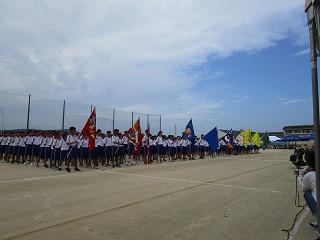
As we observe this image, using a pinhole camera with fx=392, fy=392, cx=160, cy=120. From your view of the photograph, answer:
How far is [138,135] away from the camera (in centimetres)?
2470

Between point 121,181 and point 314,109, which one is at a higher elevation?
point 314,109

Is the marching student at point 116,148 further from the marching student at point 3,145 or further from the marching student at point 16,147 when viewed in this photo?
the marching student at point 3,145

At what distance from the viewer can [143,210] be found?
8547 mm

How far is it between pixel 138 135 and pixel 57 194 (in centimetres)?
1440

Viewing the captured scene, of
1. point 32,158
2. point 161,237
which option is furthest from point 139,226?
point 32,158

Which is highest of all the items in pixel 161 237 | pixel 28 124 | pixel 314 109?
pixel 28 124

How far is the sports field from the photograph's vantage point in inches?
264

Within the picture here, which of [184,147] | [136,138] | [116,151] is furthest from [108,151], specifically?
[184,147]

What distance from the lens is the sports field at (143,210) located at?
6.71m

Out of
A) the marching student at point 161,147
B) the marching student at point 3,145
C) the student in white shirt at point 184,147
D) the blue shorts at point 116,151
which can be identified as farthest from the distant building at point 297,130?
the marching student at point 3,145

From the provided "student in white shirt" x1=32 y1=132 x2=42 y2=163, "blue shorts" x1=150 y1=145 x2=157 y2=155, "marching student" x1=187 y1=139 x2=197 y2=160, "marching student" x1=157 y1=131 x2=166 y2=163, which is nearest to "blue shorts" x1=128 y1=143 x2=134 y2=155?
"blue shorts" x1=150 y1=145 x2=157 y2=155

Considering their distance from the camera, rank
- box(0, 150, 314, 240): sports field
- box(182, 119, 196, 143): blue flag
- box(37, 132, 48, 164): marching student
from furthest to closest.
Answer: box(182, 119, 196, 143): blue flag < box(37, 132, 48, 164): marching student < box(0, 150, 314, 240): sports field

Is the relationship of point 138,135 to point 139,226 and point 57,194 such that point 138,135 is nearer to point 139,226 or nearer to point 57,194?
point 57,194

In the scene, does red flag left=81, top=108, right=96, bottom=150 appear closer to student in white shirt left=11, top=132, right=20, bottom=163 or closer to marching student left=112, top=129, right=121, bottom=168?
marching student left=112, top=129, right=121, bottom=168
